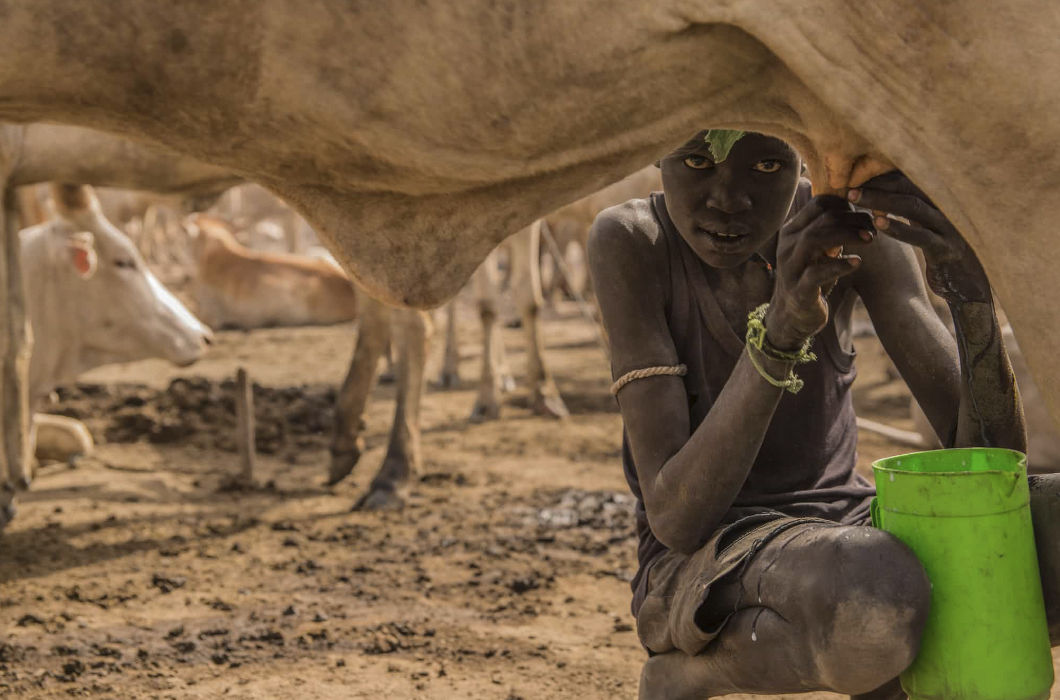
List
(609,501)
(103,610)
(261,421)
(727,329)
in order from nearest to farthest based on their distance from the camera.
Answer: (727,329) → (103,610) → (609,501) → (261,421)

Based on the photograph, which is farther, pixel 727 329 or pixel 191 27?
pixel 727 329

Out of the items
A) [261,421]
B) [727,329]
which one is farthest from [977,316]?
[261,421]

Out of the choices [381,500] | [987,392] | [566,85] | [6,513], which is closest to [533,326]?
[381,500]

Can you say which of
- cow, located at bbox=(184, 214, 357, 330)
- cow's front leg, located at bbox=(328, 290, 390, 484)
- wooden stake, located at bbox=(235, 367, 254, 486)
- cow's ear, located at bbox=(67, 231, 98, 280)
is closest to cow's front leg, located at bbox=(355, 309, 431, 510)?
cow's front leg, located at bbox=(328, 290, 390, 484)

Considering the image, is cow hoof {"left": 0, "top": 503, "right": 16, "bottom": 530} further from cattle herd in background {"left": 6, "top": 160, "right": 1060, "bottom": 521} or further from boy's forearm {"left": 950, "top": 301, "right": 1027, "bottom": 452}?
boy's forearm {"left": 950, "top": 301, "right": 1027, "bottom": 452}

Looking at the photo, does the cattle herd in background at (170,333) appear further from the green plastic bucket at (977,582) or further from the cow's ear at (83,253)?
the green plastic bucket at (977,582)

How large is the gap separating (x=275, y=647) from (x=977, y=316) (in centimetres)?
237

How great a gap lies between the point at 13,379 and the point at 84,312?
1.04 metres

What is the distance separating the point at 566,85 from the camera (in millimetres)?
1416

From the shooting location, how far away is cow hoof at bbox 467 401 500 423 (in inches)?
290

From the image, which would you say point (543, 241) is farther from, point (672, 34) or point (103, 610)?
point (672, 34)

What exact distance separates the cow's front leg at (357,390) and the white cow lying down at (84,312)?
104 cm

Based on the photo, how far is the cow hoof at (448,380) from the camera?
28.6 feet

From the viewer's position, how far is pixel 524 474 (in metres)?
5.84
